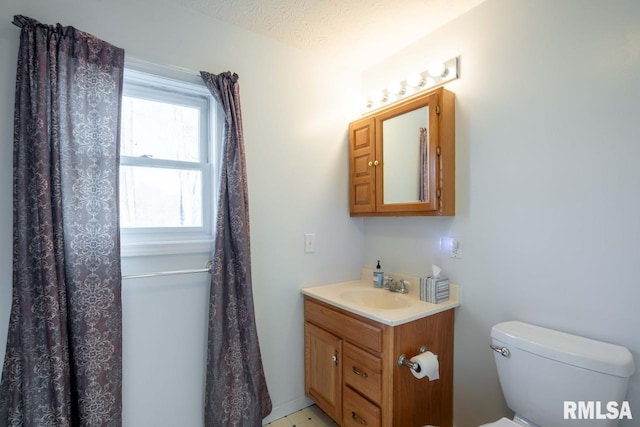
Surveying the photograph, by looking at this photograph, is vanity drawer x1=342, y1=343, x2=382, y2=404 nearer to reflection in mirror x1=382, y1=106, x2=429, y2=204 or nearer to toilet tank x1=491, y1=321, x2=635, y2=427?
toilet tank x1=491, y1=321, x2=635, y2=427

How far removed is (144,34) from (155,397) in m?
1.83

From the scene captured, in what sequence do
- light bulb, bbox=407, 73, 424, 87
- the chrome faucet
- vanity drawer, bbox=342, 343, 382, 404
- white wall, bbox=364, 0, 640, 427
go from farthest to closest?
the chrome faucet, light bulb, bbox=407, 73, 424, 87, vanity drawer, bbox=342, 343, 382, 404, white wall, bbox=364, 0, 640, 427

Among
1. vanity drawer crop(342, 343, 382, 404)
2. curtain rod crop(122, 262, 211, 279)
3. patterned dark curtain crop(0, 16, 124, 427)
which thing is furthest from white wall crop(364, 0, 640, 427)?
patterned dark curtain crop(0, 16, 124, 427)

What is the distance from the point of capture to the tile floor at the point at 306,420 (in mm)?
1851

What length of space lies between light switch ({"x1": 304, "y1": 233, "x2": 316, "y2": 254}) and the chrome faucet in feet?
1.77

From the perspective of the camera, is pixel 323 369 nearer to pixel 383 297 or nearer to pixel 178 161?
pixel 383 297

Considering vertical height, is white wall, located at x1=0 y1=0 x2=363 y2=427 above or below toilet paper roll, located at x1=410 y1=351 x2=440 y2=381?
above

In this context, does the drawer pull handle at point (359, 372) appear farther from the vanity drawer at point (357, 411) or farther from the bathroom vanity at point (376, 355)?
the vanity drawer at point (357, 411)

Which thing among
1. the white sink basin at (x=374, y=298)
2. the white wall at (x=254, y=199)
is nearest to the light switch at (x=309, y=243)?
the white wall at (x=254, y=199)

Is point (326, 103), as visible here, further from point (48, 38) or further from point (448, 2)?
point (48, 38)

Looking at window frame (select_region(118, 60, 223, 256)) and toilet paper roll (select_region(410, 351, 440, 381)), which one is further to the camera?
window frame (select_region(118, 60, 223, 256))

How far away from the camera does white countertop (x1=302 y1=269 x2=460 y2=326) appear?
4.74ft

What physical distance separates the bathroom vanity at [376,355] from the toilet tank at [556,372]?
1.13 feet

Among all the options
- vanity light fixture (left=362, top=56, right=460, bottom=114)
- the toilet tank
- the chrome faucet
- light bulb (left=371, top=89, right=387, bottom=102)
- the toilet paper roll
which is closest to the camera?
the toilet tank
